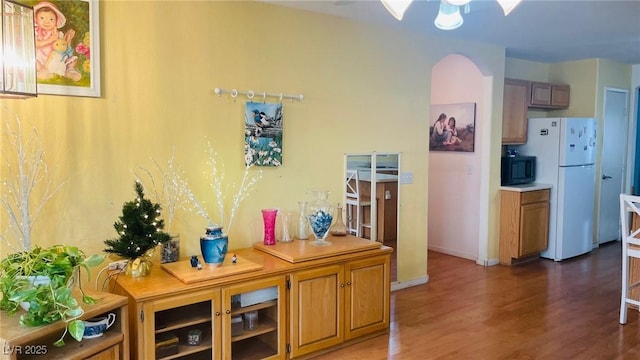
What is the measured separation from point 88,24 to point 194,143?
0.94 metres

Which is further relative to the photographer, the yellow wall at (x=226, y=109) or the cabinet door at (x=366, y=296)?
the cabinet door at (x=366, y=296)

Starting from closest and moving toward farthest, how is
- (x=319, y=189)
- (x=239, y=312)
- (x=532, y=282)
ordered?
(x=239, y=312) → (x=319, y=189) → (x=532, y=282)

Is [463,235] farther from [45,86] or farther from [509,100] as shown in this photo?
[45,86]

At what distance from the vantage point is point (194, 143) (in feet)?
10.4

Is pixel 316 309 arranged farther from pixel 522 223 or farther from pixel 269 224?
pixel 522 223

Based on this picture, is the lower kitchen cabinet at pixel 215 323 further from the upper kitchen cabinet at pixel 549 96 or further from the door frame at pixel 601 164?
the door frame at pixel 601 164

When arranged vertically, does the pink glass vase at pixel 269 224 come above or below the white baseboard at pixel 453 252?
above

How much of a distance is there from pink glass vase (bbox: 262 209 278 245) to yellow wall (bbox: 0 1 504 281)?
0.45 feet

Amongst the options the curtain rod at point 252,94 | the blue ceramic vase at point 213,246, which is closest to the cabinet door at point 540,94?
the curtain rod at point 252,94

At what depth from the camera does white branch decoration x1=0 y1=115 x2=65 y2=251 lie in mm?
2559

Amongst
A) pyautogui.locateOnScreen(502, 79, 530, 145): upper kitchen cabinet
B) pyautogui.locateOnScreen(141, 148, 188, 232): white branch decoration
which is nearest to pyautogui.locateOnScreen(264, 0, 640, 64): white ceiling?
pyautogui.locateOnScreen(502, 79, 530, 145): upper kitchen cabinet

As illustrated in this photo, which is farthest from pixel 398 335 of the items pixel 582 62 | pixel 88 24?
pixel 582 62

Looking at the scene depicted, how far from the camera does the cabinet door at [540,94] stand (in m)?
5.68

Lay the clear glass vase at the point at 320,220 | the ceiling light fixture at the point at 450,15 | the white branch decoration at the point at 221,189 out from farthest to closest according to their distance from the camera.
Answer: the clear glass vase at the point at 320,220, the white branch decoration at the point at 221,189, the ceiling light fixture at the point at 450,15
